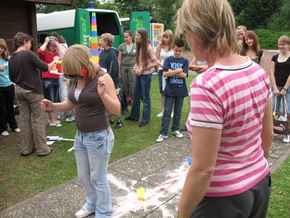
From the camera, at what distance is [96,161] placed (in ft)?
9.34

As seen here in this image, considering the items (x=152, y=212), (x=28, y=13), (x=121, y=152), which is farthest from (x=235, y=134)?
(x=28, y=13)

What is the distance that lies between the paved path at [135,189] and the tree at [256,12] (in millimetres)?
31335

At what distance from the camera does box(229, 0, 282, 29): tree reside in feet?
109

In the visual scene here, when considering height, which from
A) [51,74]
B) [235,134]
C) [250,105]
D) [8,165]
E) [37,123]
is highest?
[250,105]

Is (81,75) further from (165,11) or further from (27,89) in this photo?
(165,11)

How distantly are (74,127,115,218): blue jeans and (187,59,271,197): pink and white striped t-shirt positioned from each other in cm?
159

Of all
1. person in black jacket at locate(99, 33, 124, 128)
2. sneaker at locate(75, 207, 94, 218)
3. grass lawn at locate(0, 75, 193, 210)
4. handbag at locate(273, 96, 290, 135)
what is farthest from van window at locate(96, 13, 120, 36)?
sneaker at locate(75, 207, 94, 218)

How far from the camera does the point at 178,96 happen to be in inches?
222

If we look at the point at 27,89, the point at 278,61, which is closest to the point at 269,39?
the point at 278,61

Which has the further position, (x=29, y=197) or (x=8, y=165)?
(x=8, y=165)

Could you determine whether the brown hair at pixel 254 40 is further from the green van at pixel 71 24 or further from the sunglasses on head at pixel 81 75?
the green van at pixel 71 24

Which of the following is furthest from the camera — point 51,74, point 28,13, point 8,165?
point 28,13

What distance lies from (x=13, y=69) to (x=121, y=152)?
85.2 inches

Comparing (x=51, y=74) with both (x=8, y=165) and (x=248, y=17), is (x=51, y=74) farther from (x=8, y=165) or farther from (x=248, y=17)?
(x=248, y=17)
